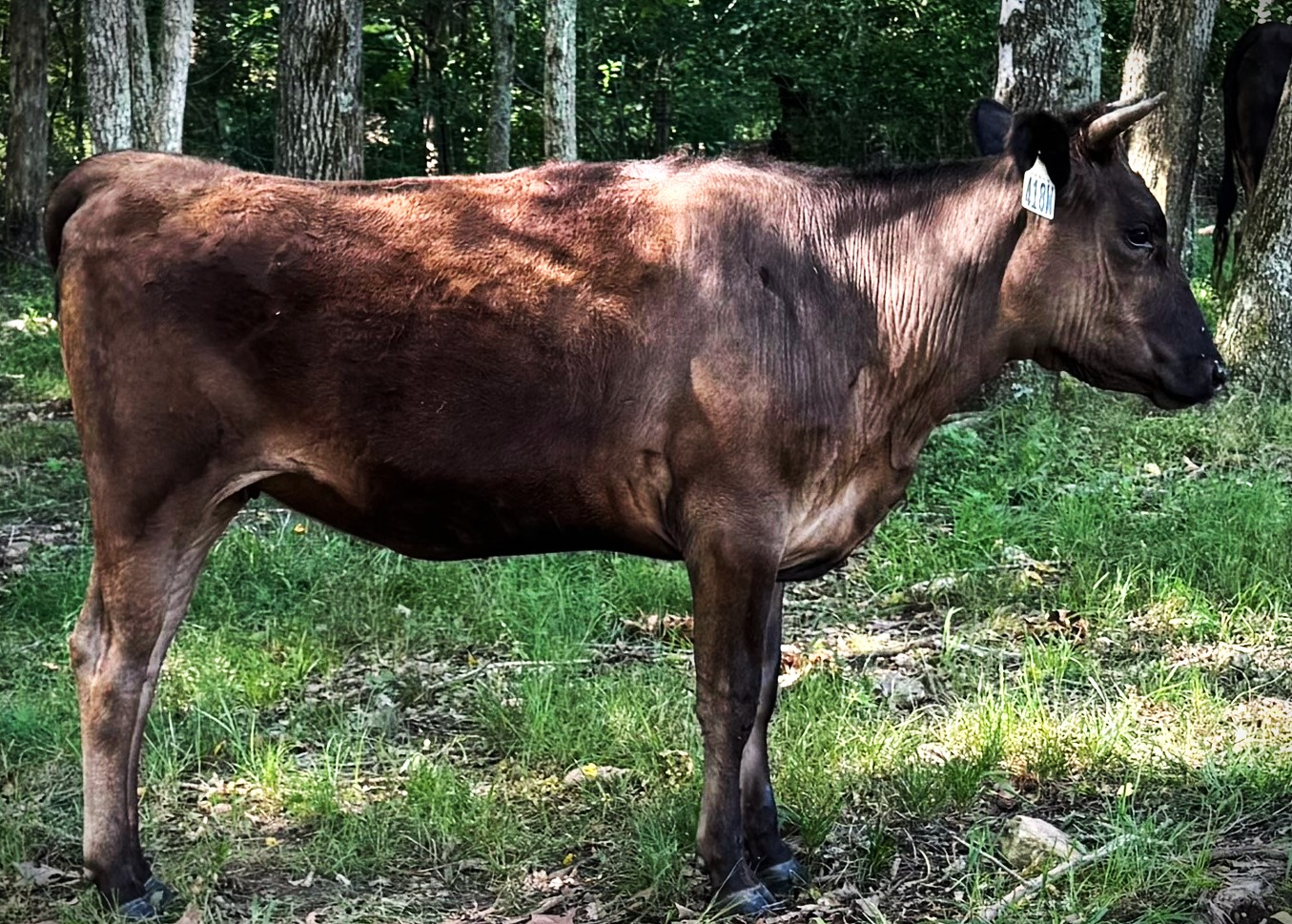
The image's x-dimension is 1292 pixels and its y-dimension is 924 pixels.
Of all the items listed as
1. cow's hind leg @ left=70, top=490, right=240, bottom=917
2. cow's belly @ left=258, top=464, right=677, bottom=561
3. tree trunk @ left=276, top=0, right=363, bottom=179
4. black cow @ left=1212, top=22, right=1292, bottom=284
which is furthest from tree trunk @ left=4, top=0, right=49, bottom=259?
cow's belly @ left=258, top=464, right=677, bottom=561

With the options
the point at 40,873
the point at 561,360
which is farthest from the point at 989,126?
→ the point at 40,873

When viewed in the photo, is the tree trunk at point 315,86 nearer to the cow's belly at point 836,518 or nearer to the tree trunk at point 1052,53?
the tree trunk at point 1052,53

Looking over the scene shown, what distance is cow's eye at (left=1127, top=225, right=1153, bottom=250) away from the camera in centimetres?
397

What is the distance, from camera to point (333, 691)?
5.36 metres

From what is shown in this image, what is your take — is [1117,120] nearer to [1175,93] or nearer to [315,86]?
[315,86]

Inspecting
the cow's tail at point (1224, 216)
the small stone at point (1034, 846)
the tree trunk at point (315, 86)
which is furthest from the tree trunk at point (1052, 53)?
the small stone at point (1034, 846)

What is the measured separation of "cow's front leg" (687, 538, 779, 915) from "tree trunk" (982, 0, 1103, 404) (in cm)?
526

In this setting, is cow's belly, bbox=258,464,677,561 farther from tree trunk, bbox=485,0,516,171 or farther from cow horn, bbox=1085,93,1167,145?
tree trunk, bbox=485,0,516,171

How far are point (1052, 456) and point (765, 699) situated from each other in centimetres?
393

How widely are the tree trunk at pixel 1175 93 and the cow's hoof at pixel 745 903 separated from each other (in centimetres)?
826

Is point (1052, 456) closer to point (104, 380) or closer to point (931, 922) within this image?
point (931, 922)

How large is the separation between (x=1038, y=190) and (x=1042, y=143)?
13 centimetres

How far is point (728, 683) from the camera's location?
12.5 feet

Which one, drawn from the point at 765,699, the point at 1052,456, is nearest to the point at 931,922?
the point at 765,699
